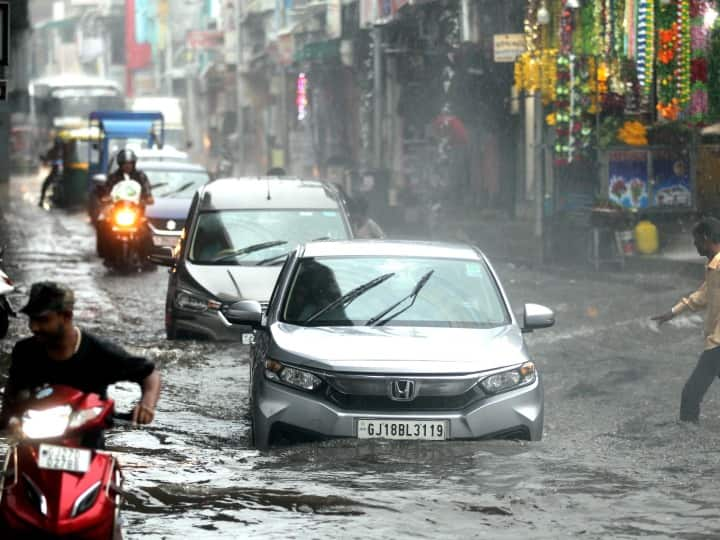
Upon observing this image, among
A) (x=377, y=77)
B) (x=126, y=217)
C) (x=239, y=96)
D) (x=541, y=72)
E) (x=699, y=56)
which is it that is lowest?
(x=126, y=217)

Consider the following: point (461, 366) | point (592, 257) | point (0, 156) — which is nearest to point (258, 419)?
point (461, 366)

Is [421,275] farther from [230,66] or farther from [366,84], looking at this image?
[230,66]

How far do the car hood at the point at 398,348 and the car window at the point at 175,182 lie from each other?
18.1m

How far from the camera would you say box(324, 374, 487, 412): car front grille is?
9750 mm

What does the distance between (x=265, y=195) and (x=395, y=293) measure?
634 centimetres

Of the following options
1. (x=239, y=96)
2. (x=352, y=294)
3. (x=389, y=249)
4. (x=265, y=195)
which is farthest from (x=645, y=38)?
(x=239, y=96)

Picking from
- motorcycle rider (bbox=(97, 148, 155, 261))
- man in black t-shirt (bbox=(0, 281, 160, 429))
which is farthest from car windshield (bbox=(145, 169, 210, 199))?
man in black t-shirt (bbox=(0, 281, 160, 429))

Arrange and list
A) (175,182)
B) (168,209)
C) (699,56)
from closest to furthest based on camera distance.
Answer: (699,56) < (168,209) < (175,182)

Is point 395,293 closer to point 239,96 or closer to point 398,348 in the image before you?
point 398,348

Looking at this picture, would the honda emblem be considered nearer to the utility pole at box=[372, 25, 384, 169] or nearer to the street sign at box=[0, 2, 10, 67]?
the street sign at box=[0, 2, 10, 67]

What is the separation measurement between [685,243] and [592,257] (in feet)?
4.80

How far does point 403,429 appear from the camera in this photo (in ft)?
32.0

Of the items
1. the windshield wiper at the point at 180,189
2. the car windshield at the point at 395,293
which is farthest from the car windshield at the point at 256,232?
the windshield wiper at the point at 180,189

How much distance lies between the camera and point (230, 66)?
7644cm
